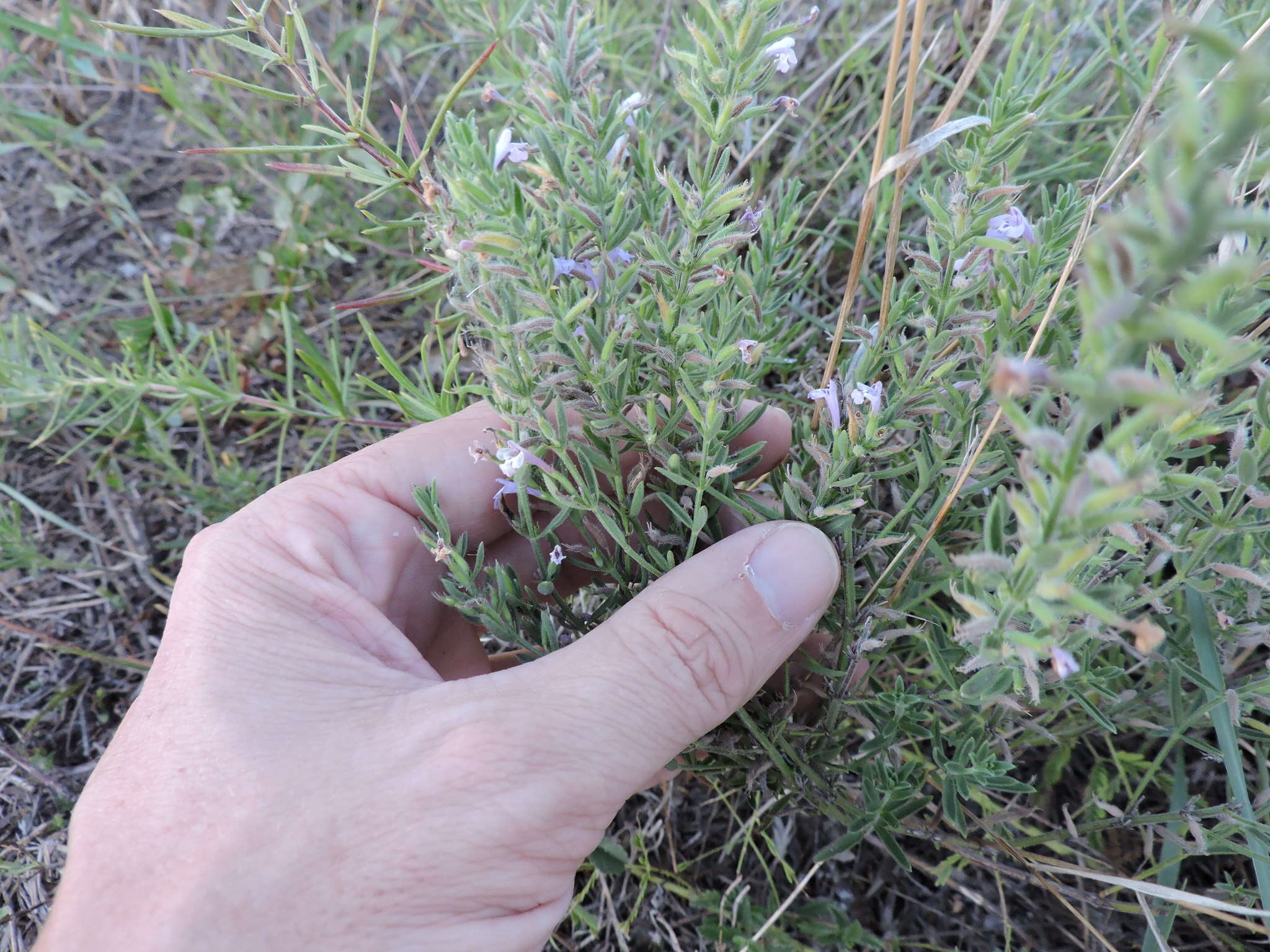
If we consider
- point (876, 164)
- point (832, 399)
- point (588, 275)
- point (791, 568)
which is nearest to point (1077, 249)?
point (876, 164)

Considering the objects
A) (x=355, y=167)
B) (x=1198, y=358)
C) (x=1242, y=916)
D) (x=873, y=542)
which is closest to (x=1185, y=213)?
(x=1198, y=358)

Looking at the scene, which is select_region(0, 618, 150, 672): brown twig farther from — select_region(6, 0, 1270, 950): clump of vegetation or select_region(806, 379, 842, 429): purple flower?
select_region(806, 379, 842, 429): purple flower

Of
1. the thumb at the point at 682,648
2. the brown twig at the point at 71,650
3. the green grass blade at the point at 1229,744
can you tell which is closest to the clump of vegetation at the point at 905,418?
the green grass blade at the point at 1229,744

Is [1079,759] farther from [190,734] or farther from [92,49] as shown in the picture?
[92,49]

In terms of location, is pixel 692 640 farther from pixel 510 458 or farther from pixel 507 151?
pixel 507 151

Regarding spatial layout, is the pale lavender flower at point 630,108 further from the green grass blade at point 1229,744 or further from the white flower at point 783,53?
the green grass blade at point 1229,744
